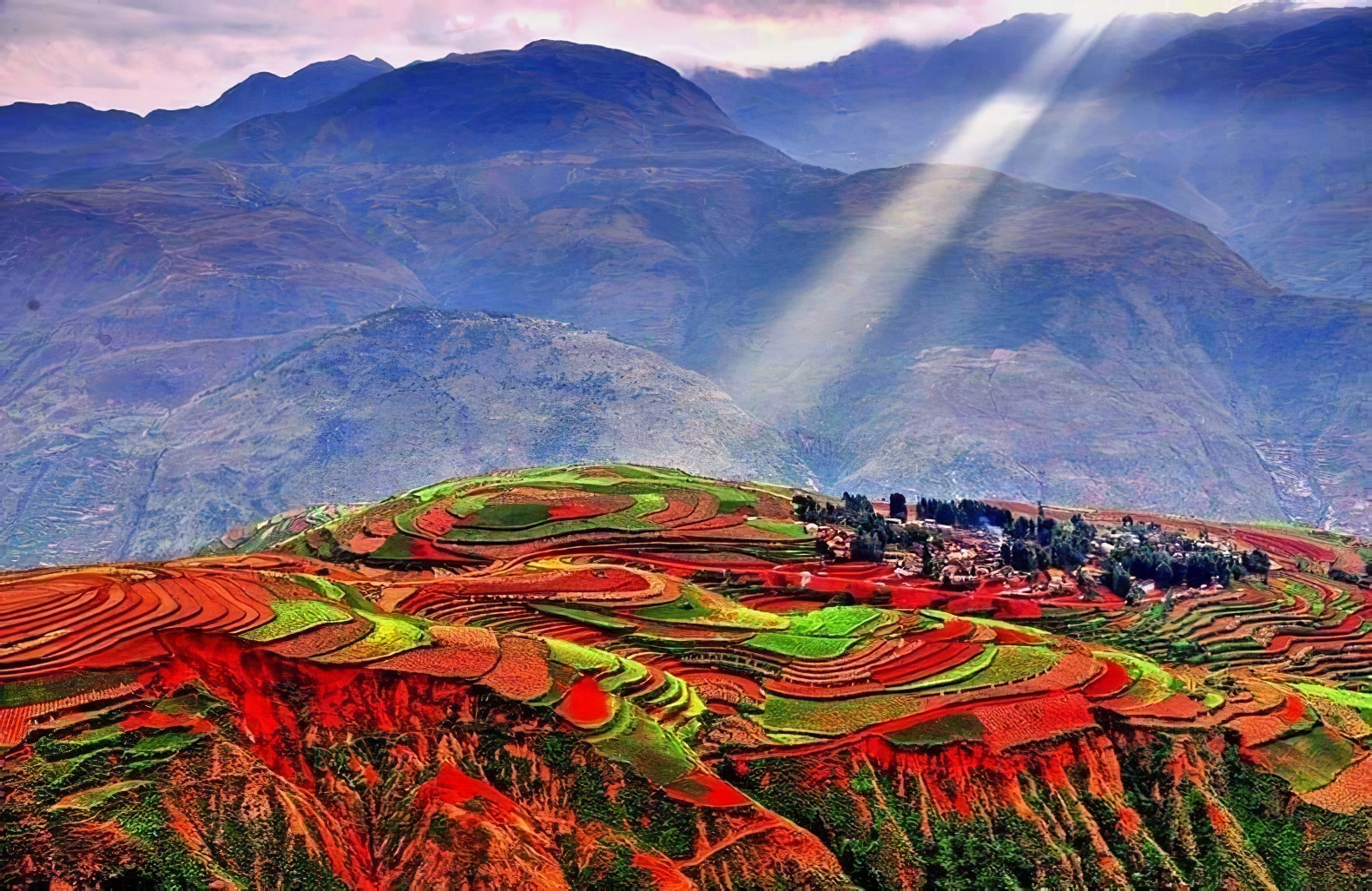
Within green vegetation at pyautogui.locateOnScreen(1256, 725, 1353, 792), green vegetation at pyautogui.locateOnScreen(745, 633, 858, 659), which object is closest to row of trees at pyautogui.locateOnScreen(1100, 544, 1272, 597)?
green vegetation at pyautogui.locateOnScreen(1256, 725, 1353, 792)

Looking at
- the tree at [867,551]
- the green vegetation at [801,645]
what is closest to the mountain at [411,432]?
the tree at [867,551]

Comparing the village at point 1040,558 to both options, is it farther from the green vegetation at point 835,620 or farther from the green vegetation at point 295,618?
the green vegetation at point 295,618

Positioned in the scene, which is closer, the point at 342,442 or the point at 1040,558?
the point at 1040,558

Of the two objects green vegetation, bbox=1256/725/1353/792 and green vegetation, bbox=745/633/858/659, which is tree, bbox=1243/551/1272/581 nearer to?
green vegetation, bbox=1256/725/1353/792

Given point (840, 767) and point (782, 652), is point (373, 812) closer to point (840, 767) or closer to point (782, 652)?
point (840, 767)

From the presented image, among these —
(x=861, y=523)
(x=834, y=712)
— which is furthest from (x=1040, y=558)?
(x=834, y=712)

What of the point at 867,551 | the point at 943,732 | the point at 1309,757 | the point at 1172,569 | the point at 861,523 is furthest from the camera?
the point at 861,523

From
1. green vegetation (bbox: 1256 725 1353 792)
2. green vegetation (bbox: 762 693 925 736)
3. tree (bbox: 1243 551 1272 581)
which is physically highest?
green vegetation (bbox: 762 693 925 736)

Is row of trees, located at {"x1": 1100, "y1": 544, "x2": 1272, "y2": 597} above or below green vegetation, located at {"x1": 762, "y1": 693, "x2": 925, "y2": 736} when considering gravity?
below

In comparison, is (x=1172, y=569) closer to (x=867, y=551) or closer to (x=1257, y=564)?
(x=1257, y=564)

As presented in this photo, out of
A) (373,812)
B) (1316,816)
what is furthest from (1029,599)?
(373,812)
